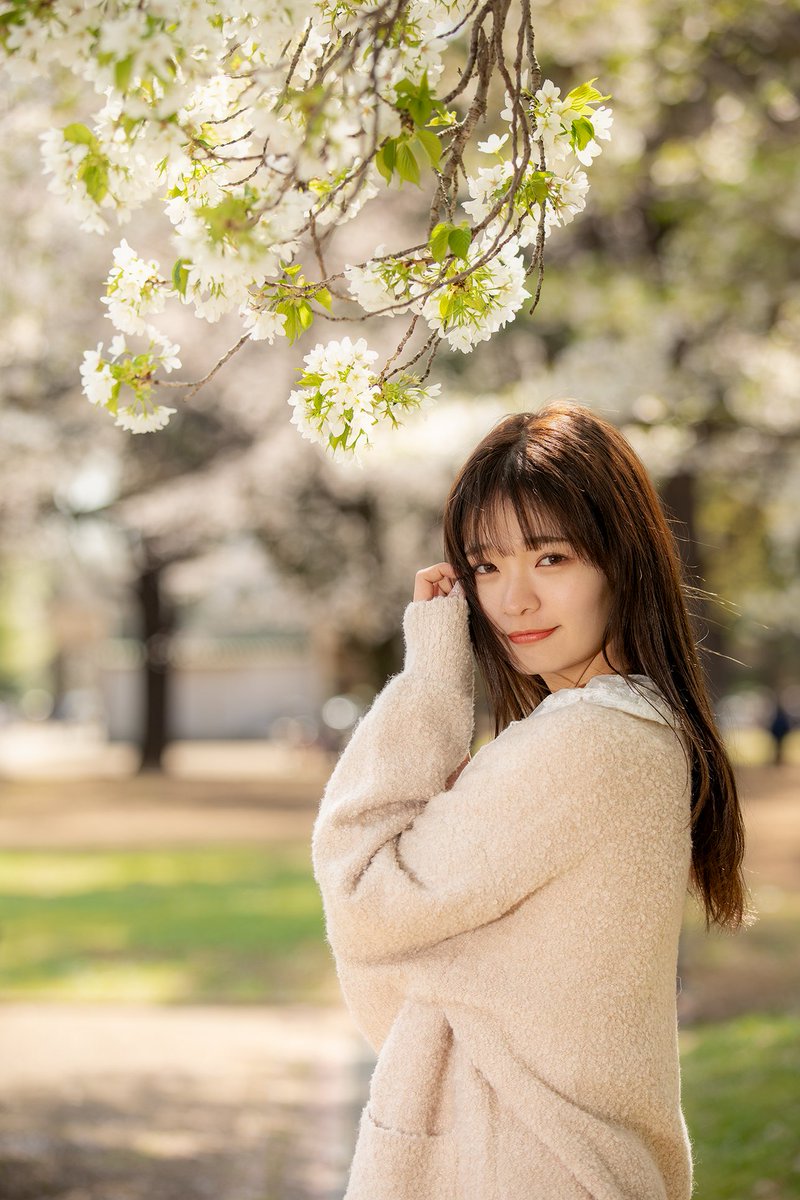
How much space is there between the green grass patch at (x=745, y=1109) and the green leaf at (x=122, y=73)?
503cm

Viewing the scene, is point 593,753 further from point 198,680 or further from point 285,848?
point 198,680

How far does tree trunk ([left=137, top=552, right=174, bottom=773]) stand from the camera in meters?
29.9

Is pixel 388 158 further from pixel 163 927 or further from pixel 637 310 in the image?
pixel 163 927

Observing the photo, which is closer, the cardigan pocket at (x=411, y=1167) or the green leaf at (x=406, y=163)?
the green leaf at (x=406, y=163)

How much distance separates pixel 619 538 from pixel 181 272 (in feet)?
2.69

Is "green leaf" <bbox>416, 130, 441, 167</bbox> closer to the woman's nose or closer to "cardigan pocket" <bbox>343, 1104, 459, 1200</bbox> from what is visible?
the woman's nose

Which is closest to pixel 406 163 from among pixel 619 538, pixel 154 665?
pixel 619 538

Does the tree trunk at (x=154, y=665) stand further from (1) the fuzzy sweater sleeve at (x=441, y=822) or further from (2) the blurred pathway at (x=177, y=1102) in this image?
(1) the fuzzy sweater sleeve at (x=441, y=822)

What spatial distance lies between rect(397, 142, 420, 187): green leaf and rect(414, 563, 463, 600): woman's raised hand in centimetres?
71

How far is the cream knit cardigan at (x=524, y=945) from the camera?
6.96ft

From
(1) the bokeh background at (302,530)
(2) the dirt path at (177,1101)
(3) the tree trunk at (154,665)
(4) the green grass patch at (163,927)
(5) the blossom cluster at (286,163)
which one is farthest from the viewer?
(3) the tree trunk at (154,665)

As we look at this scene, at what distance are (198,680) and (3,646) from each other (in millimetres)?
31828

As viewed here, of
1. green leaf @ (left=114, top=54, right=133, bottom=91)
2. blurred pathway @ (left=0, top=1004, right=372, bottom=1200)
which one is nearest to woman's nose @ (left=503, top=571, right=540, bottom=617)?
green leaf @ (left=114, top=54, right=133, bottom=91)

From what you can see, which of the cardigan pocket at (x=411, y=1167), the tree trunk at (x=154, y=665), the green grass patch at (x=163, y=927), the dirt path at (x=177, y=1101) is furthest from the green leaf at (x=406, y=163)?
the tree trunk at (x=154, y=665)
